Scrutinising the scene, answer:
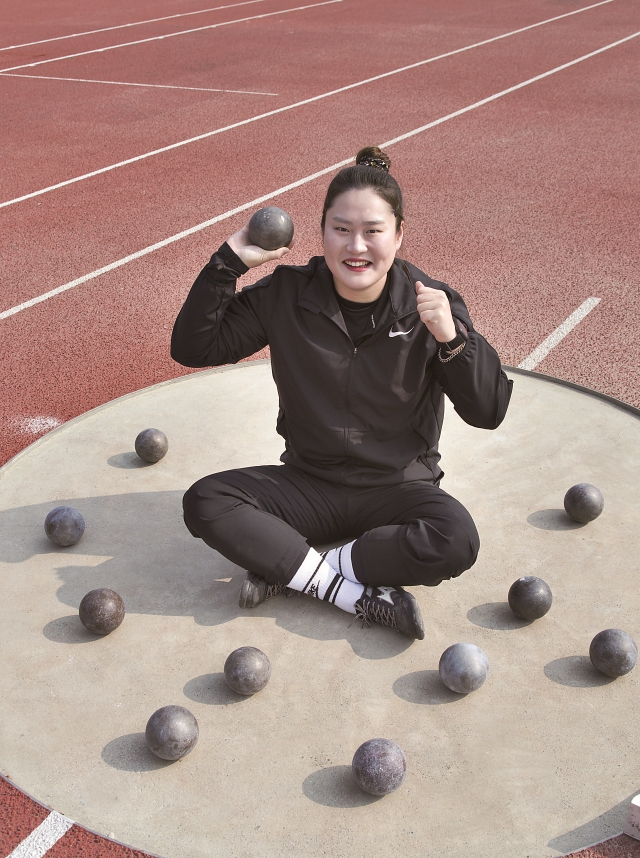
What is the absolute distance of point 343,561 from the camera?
13.8 feet

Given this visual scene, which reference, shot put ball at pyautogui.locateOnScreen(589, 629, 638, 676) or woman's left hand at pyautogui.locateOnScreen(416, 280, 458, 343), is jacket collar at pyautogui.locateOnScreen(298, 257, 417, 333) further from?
shot put ball at pyautogui.locateOnScreen(589, 629, 638, 676)

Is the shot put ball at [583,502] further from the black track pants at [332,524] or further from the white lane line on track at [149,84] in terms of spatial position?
the white lane line on track at [149,84]

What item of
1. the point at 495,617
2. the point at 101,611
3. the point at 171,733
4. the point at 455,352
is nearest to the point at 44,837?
the point at 171,733

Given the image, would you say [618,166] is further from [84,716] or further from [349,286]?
[84,716]

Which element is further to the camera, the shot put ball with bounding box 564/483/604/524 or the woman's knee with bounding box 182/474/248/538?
the shot put ball with bounding box 564/483/604/524

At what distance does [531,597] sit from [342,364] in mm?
1298

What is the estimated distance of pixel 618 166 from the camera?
37.4 ft

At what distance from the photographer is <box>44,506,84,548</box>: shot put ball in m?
4.57

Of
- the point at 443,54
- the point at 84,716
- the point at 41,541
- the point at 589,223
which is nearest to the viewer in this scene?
the point at 84,716

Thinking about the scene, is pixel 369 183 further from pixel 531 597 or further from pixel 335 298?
pixel 531 597

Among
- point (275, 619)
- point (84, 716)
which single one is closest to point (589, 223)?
point (275, 619)

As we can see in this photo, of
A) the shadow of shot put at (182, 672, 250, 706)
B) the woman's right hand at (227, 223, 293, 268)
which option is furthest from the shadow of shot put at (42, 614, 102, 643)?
the woman's right hand at (227, 223, 293, 268)

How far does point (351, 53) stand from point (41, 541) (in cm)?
1645

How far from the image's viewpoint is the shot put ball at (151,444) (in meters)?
5.26
